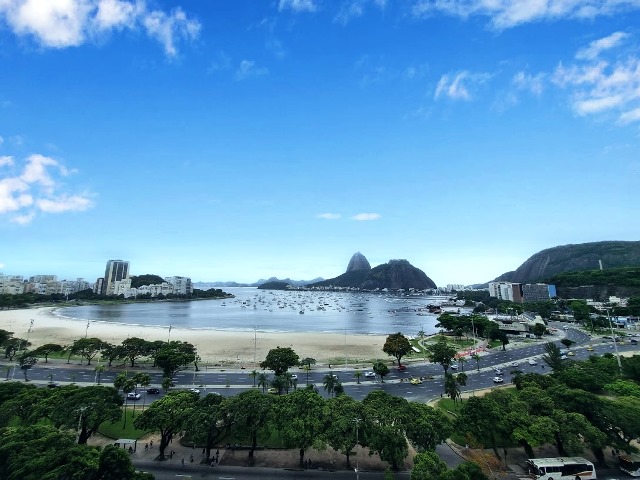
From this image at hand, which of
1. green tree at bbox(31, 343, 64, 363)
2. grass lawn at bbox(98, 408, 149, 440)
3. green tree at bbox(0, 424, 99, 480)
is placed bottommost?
grass lawn at bbox(98, 408, 149, 440)

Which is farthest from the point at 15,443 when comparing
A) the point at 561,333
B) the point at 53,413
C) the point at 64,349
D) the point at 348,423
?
the point at 561,333

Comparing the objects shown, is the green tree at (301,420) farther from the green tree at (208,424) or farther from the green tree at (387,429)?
the green tree at (208,424)

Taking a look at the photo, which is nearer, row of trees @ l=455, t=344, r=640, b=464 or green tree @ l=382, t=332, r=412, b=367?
Answer: row of trees @ l=455, t=344, r=640, b=464

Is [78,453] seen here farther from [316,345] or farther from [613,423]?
[316,345]

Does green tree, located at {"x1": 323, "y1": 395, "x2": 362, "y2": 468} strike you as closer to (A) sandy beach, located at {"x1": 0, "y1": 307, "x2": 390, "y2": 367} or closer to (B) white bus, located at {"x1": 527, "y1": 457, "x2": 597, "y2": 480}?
(B) white bus, located at {"x1": 527, "y1": 457, "x2": 597, "y2": 480}

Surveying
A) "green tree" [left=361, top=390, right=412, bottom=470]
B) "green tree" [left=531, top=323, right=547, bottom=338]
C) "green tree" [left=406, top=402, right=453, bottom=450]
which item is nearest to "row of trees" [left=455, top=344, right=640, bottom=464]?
"green tree" [left=406, top=402, right=453, bottom=450]

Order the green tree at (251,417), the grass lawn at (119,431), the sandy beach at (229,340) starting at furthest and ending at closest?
the sandy beach at (229,340) → the grass lawn at (119,431) → the green tree at (251,417)

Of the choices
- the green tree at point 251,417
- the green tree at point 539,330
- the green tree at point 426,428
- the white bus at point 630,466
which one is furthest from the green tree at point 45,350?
→ the green tree at point 539,330

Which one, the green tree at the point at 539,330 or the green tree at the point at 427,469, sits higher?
the green tree at the point at 539,330
